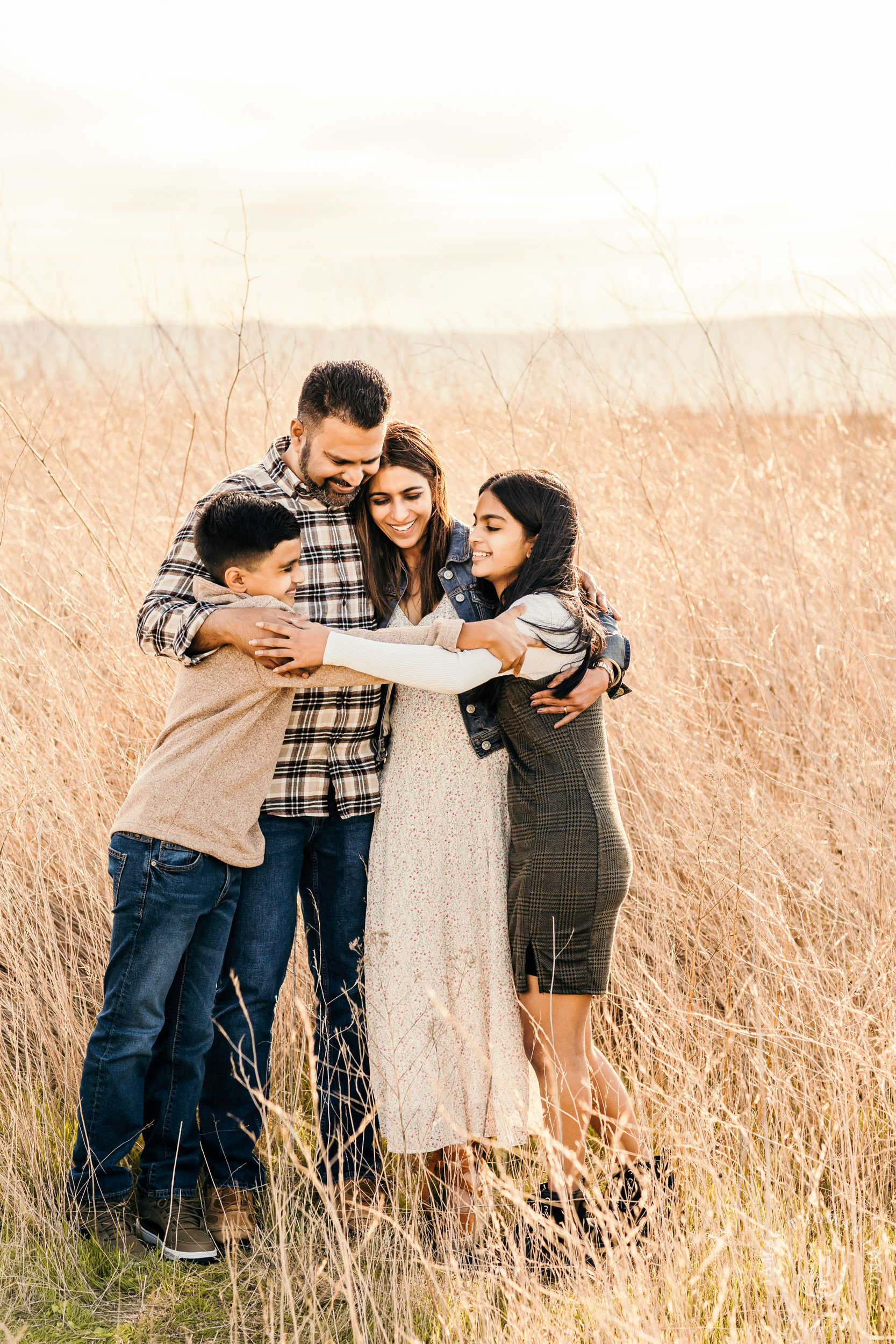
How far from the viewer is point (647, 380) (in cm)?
613

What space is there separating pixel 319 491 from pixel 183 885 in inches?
37.9

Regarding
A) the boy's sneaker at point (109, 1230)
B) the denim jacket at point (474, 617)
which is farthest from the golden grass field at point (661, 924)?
the denim jacket at point (474, 617)

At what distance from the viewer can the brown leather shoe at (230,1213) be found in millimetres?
2287

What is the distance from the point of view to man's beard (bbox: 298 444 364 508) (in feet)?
7.83

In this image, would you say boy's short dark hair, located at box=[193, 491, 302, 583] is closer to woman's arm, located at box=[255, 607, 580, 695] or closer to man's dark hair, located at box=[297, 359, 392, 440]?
woman's arm, located at box=[255, 607, 580, 695]

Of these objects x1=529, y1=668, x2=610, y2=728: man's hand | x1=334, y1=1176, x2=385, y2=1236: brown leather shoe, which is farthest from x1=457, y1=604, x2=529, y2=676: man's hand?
x1=334, y1=1176, x2=385, y2=1236: brown leather shoe

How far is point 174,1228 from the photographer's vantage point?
2.24 m

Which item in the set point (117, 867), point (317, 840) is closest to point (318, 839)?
point (317, 840)

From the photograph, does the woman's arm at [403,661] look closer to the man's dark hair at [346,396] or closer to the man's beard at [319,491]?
the man's beard at [319,491]

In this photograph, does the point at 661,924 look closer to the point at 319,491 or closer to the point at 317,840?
the point at 317,840

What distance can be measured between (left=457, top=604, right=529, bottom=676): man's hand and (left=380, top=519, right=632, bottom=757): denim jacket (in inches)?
4.4

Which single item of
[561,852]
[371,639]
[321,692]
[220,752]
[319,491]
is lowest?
[561,852]

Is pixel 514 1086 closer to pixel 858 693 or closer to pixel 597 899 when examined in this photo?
pixel 597 899

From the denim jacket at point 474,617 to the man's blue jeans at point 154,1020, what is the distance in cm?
63
